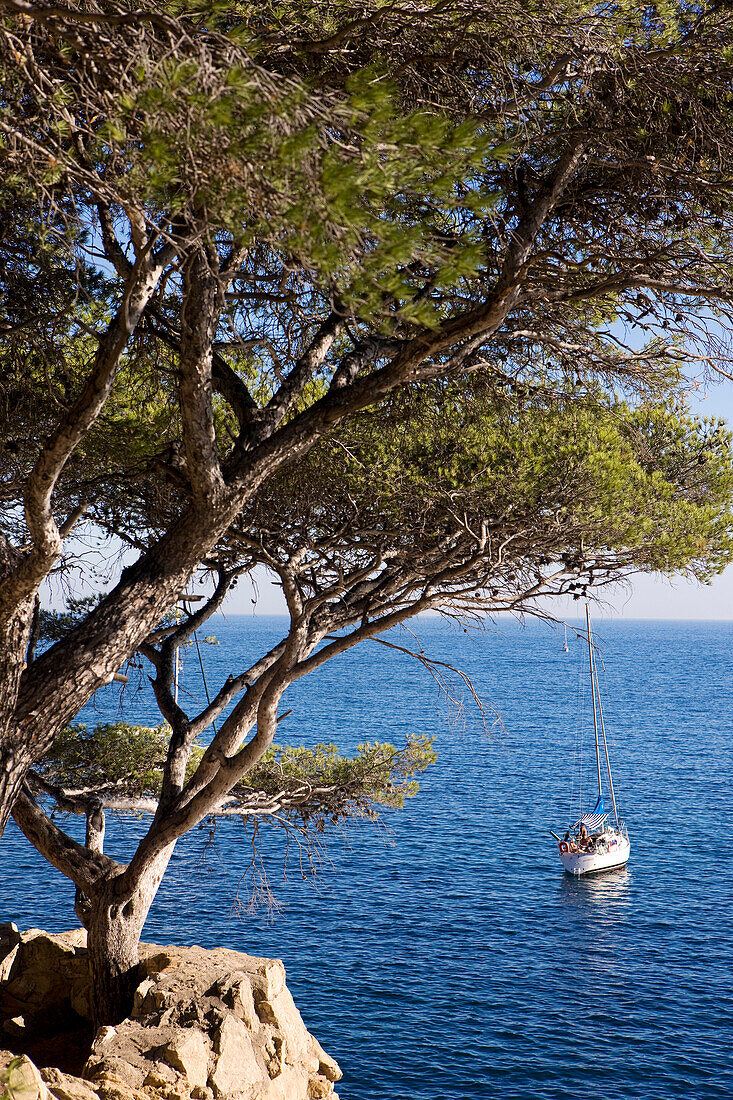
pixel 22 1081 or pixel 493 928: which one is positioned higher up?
pixel 22 1081

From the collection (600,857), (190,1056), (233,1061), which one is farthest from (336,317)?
(600,857)

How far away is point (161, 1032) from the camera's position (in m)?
5.63

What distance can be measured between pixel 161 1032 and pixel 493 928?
13.8 meters

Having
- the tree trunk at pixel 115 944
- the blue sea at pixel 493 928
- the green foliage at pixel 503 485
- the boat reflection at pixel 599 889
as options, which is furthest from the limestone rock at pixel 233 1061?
the boat reflection at pixel 599 889

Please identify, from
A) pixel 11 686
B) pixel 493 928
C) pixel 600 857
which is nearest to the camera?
pixel 11 686

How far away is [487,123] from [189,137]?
6.44ft

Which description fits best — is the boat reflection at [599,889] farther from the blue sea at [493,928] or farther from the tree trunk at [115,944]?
the tree trunk at [115,944]

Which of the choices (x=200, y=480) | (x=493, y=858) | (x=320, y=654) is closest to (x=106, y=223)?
(x=200, y=480)

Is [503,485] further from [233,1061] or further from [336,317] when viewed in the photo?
[233,1061]

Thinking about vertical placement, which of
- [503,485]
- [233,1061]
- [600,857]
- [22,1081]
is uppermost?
[503,485]

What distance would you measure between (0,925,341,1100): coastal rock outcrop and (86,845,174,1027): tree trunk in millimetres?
165

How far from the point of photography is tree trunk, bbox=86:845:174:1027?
654 cm

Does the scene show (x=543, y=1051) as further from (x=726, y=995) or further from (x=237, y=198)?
(x=237, y=198)

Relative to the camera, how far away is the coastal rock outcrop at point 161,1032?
5164 mm
